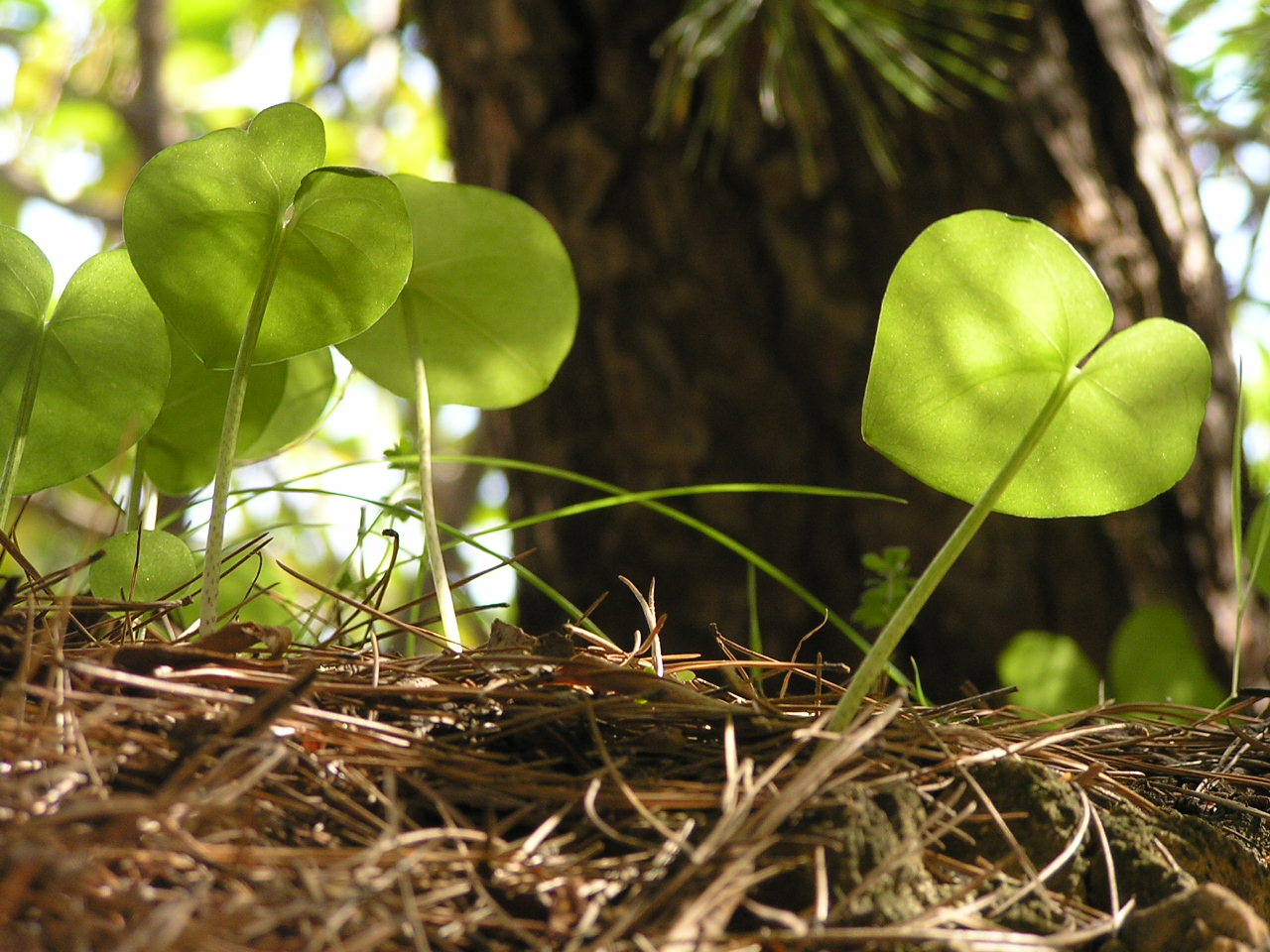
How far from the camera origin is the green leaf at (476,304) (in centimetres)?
62

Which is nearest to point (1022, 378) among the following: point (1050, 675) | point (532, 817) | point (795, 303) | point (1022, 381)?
point (1022, 381)

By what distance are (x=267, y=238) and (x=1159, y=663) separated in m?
0.81

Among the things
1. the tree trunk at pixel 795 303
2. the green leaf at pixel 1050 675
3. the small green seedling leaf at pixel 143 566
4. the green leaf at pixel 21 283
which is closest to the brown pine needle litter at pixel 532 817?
the small green seedling leaf at pixel 143 566

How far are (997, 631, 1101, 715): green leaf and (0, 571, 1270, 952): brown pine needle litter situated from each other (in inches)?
12.9

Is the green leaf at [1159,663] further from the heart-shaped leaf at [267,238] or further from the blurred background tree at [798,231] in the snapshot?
the heart-shaped leaf at [267,238]

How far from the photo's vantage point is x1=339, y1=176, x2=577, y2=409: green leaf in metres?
0.62

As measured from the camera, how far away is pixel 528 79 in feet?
4.81

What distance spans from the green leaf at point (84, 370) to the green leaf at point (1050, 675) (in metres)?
0.70

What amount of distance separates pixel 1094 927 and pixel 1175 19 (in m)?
2.17

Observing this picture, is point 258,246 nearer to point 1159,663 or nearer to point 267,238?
point 267,238

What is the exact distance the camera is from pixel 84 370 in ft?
1.89

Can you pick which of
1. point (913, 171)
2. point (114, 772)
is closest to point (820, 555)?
point (913, 171)

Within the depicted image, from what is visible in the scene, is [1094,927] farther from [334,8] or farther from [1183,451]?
[334,8]

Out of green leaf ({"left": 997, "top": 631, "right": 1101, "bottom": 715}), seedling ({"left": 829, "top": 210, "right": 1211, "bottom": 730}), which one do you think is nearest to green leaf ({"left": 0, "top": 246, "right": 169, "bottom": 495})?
seedling ({"left": 829, "top": 210, "right": 1211, "bottom": 730})
